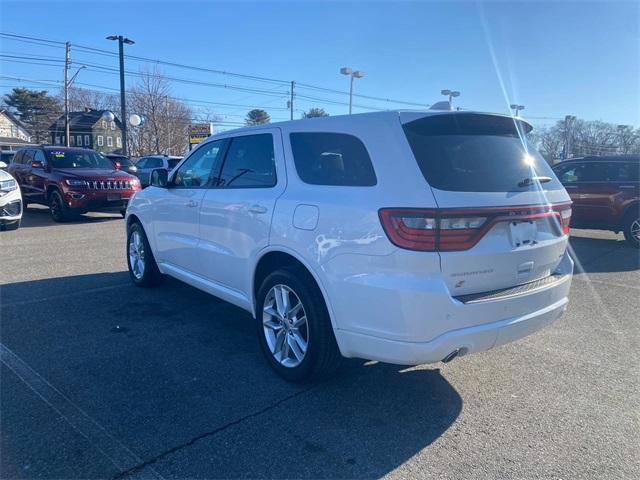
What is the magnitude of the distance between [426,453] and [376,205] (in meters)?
1.43

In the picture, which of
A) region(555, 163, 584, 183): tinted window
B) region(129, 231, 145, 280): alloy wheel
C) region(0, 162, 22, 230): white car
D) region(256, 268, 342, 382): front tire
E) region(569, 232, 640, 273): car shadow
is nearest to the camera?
region(256, 268, 342, 382): front tire

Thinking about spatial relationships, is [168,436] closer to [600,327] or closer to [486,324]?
[486,324]

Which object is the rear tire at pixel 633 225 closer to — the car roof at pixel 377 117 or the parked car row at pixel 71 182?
the car roof at pixel 377 117

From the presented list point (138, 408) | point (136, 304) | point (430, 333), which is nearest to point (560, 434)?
point (430, 333)

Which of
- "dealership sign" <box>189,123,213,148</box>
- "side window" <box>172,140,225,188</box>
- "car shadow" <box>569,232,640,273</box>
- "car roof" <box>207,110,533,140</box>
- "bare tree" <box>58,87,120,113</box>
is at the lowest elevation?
"car shadow" <box>569,232,640,273</box>

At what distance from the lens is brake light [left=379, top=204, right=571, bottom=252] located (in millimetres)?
2660

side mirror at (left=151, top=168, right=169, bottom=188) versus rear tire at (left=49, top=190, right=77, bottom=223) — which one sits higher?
side mirror at (left=151, top=168, right=169, bottom=188)

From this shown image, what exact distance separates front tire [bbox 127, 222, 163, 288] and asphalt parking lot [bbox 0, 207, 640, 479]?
29.3 inches

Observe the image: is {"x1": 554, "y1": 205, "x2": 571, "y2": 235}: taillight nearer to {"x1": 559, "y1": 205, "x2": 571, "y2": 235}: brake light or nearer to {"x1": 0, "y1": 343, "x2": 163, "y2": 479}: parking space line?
{"x1": 559, "y1": 205, "x2": 571, "y2": 235}: brake light

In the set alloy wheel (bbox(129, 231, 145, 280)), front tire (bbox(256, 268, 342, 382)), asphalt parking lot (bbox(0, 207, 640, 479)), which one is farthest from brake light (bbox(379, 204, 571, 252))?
alloy wheel (bbox(129, 231, 145, 280))

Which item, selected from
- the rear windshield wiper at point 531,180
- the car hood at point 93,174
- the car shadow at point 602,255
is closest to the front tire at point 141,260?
the rear windshield wiper at point 531,180

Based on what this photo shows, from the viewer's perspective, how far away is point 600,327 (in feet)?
15.9

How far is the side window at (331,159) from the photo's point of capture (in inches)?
120

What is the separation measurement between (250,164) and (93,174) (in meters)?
9.23
